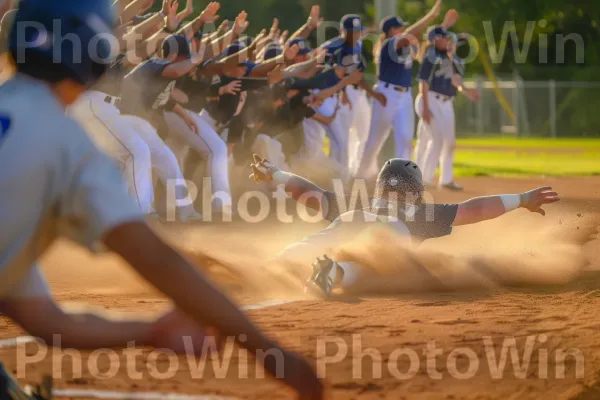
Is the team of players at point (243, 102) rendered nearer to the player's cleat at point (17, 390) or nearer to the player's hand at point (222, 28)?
the player's hand at point (222, 28)

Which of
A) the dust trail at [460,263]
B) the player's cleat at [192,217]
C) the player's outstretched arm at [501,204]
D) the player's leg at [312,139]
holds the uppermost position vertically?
the player's outstretched arm at [501,204]

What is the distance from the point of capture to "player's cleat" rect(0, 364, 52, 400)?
2705mm

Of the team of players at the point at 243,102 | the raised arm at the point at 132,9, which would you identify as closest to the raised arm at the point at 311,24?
the team of players at the point at 243,102

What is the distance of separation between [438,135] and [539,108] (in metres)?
22.6

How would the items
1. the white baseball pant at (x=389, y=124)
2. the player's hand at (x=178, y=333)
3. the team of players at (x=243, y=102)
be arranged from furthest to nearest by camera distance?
the white baseball pant at (x=389, y=124) < the team of players at (x=243, y=102) < the player's hand at (x=178, y=333)

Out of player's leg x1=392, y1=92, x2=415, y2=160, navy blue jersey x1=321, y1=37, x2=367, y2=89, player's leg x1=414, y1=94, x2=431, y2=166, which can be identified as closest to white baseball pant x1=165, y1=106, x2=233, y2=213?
navy blue jersey x1=321, y1=37, x2=367, y2=89

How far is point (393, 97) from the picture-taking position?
50.1 feet

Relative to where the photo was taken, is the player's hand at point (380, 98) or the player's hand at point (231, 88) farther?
the player's hand at point (380, 98)

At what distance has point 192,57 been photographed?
1134 centimetres

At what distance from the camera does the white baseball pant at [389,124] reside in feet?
49.9

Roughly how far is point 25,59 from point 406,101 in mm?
13171

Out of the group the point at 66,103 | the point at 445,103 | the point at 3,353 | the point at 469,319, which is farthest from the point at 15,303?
the point at 445,103

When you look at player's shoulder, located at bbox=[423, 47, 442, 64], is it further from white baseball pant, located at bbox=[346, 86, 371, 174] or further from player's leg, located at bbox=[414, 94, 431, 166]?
white baseball pant, located at bbox=[346, 86, 371, 174]

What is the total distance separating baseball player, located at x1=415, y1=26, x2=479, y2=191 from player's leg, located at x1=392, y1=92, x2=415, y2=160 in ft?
1.04
